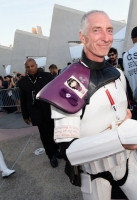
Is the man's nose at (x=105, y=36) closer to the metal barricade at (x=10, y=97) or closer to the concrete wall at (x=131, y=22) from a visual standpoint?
the metal barricade at (x=10, y=97)

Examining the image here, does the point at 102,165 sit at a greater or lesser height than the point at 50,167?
greater

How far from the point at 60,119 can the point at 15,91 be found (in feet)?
26.8

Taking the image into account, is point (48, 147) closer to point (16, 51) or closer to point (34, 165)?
point (34, 165)

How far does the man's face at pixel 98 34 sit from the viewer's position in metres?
1.18

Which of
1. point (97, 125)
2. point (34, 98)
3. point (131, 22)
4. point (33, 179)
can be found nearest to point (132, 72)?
point (97, 125)

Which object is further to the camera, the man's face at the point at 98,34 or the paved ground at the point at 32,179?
the paved ground at the point at 32,179

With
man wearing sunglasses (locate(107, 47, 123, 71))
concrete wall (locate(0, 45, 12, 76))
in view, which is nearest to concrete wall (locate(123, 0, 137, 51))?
man wearing sunglasses (locate(107, 47, 123, 71))

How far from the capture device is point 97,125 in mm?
1181

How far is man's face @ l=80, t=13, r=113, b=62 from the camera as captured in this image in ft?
3.88

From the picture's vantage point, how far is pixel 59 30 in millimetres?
17812

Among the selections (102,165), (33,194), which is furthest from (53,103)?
(33,194)

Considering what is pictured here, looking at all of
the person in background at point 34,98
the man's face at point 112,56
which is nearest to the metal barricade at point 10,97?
the person in background at point 34,98

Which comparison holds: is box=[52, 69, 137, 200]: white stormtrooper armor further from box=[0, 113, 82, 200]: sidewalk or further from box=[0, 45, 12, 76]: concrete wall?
box=[0, 45, 12, 76]: concrete wall

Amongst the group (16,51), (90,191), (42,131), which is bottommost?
(42,131)
